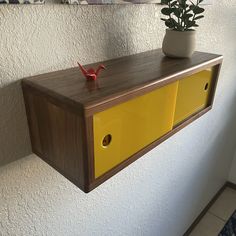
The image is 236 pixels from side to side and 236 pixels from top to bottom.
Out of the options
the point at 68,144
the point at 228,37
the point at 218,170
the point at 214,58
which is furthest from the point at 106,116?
the point at 218,170

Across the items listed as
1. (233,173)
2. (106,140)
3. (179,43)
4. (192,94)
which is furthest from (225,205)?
(106,140)

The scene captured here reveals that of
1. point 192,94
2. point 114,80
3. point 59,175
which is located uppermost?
point 114,80

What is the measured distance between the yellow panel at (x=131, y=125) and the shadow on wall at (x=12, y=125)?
8.1 inches

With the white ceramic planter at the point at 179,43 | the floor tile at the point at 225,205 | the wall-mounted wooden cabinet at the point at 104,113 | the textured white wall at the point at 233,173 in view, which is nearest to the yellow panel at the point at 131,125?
the wall-mounted wooden cabinet at the point at 104,113

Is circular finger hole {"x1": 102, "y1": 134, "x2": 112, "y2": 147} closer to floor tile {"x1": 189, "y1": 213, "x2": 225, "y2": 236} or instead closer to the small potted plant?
the small potted plant

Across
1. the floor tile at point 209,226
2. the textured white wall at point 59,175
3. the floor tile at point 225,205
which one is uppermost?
the textured white wall at point 59,175

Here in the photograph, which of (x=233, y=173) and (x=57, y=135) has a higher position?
(x=57, y=135)

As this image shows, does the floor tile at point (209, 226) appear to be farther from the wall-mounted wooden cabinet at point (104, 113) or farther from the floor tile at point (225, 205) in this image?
the wall-mounted wooden cabinet at point (104, 113)

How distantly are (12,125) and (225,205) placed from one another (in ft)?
6.41

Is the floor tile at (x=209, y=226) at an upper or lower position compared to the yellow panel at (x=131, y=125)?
lower

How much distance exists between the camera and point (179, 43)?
735mm

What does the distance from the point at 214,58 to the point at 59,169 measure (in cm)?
58

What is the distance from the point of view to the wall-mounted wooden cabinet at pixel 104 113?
464 millimetres

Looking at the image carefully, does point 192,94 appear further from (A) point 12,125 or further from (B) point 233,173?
(B) point 233,173
